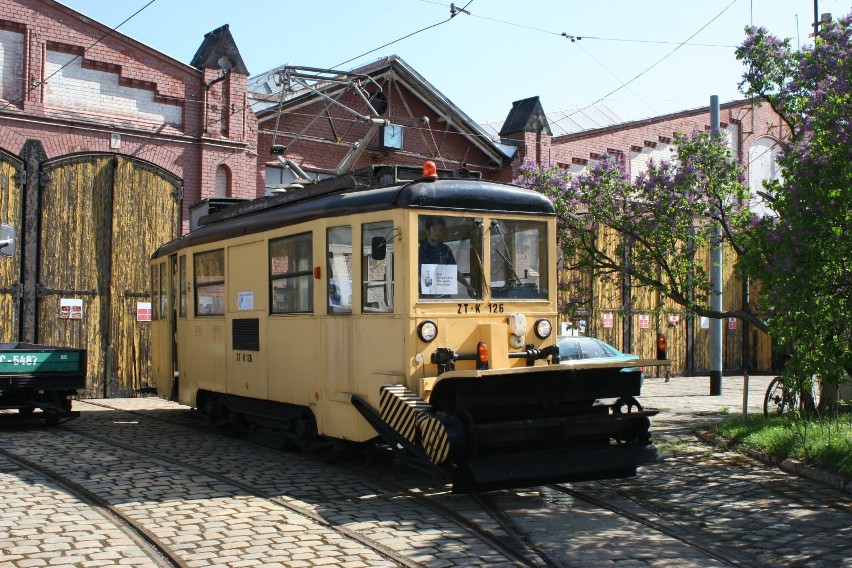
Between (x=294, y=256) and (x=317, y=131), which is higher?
(x=317, y=131)

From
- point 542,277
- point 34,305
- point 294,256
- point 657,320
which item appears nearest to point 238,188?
point 34,305

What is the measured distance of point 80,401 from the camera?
17.3 metres

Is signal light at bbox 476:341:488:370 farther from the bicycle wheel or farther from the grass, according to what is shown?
the bicycle wheel

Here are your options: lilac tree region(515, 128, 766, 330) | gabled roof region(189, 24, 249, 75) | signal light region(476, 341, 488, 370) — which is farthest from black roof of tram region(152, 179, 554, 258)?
gabled roof region(189, 24, 249, 75)


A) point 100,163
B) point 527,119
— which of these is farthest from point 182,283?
point 527,119

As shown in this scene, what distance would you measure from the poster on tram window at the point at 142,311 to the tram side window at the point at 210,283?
6.00 meters

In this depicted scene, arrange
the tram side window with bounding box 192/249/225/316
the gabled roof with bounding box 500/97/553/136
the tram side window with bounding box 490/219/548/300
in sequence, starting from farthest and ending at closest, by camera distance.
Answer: the gabled roof with bounding box 500/97/553/136, the tram side window with bounding box 192/249/225/316, the tram side window with bounding box 490/219/548/300

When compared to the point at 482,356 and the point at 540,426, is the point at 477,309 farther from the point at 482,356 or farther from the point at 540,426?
the point at 540,426

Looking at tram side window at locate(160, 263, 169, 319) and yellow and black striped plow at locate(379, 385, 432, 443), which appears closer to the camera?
yellow and black striped plow at locate(379, 385, 432, 443)

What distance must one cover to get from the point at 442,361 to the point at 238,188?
11787 mm

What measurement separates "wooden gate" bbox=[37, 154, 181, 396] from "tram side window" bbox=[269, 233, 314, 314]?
8.40 meters

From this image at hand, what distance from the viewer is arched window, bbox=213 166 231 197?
19.4 m

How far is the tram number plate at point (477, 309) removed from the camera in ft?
29.5

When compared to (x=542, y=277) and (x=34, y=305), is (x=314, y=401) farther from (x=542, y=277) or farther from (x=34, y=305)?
(x=34, y=305)
